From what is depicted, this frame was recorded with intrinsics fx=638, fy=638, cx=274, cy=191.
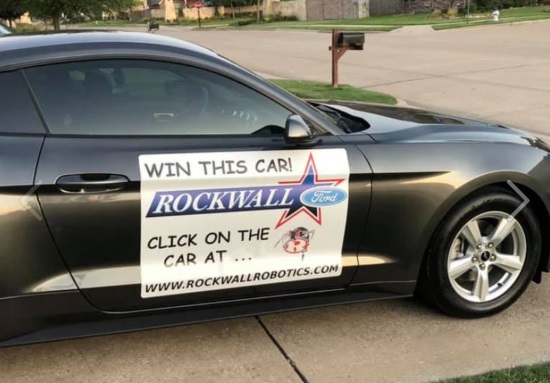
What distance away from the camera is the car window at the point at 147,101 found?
2.91 meters

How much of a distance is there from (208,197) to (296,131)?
52 cm

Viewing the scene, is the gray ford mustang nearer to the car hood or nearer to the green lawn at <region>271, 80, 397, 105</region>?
the car hood

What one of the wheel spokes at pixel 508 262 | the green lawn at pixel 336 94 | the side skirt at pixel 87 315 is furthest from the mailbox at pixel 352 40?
the side skirt at pixel 87 315

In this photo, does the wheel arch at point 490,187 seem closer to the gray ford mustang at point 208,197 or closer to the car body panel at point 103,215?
the gray ford mustang at point 208,197

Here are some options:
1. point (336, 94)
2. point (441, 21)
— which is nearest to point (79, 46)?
point (336, 94)

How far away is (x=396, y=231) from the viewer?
3.27 m

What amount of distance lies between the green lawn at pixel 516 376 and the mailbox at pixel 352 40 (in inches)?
321

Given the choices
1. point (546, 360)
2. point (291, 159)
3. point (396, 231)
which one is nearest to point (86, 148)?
point (291, 159)

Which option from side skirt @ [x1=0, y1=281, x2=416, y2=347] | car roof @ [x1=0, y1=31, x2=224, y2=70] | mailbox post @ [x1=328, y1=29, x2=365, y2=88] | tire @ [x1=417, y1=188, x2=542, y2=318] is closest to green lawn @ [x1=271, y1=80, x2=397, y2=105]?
mailbox post @ [x1=328, y1=29, x2=365, y2=88]

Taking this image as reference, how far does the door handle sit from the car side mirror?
2.54 ft

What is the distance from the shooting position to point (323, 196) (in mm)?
3109

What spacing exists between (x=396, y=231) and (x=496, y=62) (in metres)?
14.4

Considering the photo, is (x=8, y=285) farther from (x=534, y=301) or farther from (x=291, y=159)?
(x=534, y=301)

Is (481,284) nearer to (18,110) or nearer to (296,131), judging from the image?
(296,131)
